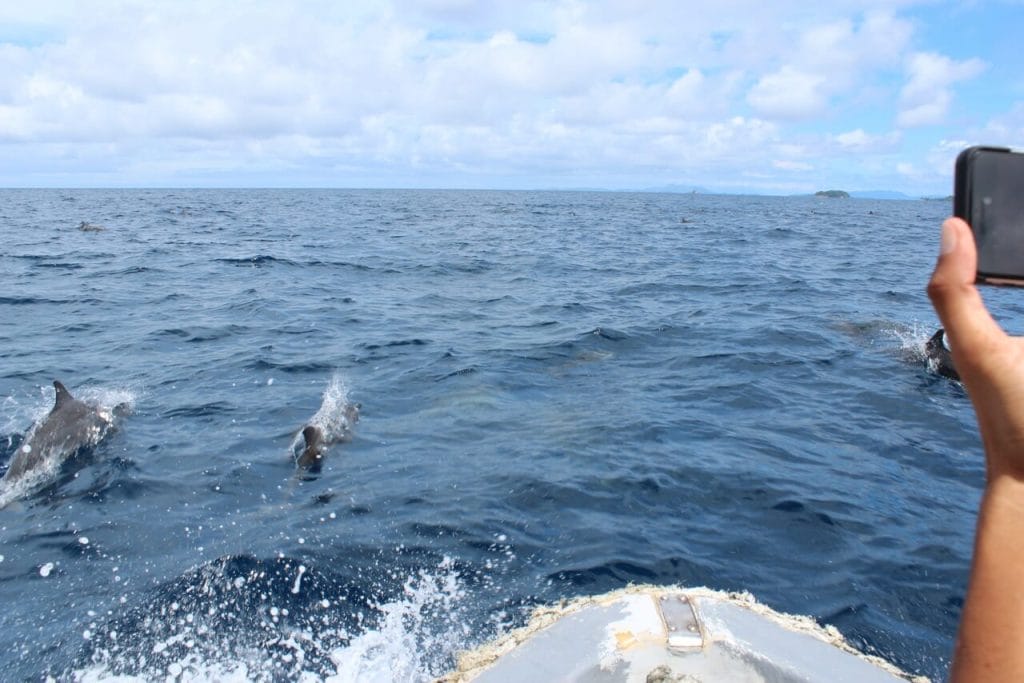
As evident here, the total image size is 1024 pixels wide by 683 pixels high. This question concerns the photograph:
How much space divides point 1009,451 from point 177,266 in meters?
29.9

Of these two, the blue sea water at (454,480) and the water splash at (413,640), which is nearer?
the water splash at (413,640)

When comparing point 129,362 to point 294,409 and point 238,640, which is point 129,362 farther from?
point 238,640

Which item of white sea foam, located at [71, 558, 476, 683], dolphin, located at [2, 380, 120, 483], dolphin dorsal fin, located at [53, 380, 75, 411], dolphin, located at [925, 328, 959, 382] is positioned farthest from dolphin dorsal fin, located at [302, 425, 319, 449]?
dolphin, located at [925, 328, 959, 382]

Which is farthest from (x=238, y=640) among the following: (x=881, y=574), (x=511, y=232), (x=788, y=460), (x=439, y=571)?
(x=511, y=232)

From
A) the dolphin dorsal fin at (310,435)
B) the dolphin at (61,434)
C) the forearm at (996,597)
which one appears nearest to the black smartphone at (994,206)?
the forearm at (996,597)

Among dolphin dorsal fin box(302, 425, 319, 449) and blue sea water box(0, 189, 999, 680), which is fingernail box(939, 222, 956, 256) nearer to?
blue sea water box(0, 189, 999, 680)

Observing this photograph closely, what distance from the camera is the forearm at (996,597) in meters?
1.44

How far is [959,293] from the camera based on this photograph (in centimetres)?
160

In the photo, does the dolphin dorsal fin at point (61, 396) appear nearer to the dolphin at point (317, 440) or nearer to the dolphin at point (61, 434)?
the dolphin at point (61, 434)

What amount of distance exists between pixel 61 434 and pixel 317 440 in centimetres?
343

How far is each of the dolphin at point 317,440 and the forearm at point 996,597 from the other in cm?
823

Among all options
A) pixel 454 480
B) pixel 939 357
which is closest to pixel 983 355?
pixel 454 480

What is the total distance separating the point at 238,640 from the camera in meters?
5.75

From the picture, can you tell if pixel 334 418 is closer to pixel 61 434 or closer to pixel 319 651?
pixel 61 434
